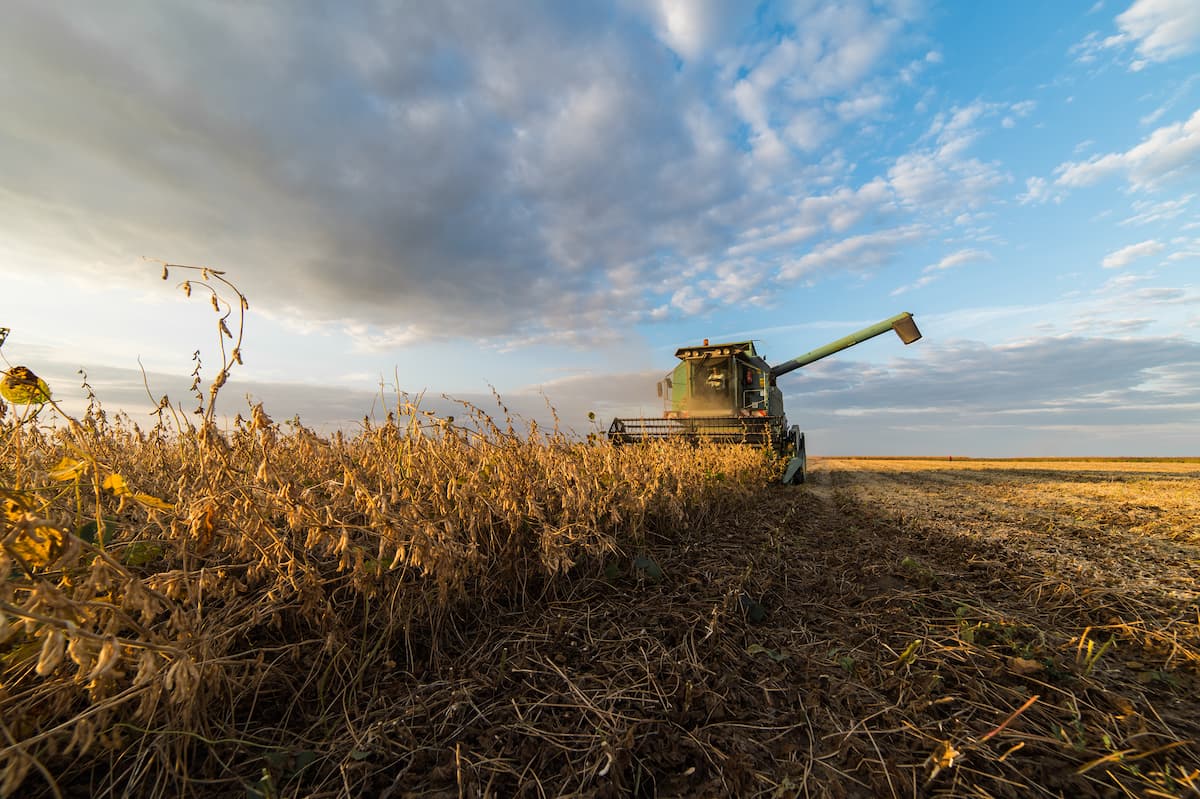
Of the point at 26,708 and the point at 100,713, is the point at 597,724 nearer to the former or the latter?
the point at 100,713

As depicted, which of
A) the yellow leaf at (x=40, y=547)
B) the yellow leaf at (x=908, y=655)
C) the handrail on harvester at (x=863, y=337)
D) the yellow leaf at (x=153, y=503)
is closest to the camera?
the yellow leaf at (x=40, y=547)

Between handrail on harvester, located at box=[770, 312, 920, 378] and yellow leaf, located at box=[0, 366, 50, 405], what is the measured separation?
13.6 m

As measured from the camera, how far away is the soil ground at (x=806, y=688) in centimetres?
132

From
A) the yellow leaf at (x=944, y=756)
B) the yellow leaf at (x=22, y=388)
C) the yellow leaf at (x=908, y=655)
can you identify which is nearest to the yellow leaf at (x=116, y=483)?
the yellow leaf at (x=22, y=388)

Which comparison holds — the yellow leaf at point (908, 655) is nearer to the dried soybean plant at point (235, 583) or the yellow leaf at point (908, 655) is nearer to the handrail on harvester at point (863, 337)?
the dried soybean plant at point (235, 583)

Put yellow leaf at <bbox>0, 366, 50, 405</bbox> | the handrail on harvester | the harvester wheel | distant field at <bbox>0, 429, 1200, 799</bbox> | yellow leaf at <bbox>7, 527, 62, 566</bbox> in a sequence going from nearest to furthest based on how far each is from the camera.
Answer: yellow leaf at <bbox>7, 527, 62, 566</bbox> < distant field at <bbox>0, 429, 1200, 799</bbox> < yellow leaf at <bbox>0, 366, 50, 405</bbox> < the harvester wheel < the handrail on harvester

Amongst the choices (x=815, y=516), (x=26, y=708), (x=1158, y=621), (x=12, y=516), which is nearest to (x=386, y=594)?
(x=26, y=708)

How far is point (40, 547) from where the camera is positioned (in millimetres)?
1025

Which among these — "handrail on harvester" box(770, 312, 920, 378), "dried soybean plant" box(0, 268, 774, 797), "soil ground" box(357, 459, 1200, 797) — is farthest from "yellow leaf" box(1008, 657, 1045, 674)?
"handrail on harvester" box(770, 312, 920, 378)

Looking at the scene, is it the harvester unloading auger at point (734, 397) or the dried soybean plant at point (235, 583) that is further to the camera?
the harvester unloading auger at point (734, 397)

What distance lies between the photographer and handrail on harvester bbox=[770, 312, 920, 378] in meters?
12.6

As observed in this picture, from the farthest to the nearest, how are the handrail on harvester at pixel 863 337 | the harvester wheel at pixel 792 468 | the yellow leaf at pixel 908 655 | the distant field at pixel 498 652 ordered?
1. the handrail on harvester at pixel 863 337
2. the harvester wheel at pixel 792 468
3. the yellow leaf at pixel 908 655
4. the distant field at pixel 498 652

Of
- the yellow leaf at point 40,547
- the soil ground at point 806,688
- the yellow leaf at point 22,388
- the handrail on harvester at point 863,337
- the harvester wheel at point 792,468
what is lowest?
the soil ground at point 806,688

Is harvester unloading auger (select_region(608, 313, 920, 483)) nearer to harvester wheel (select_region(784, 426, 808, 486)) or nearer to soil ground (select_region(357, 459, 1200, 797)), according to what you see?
harvester wheel (select_region(784, 426, 808, 486))
